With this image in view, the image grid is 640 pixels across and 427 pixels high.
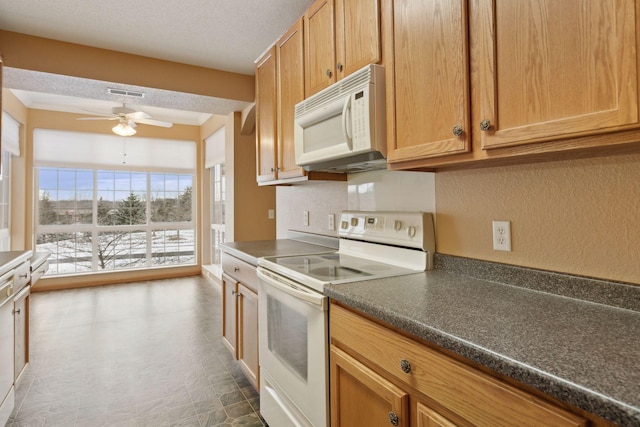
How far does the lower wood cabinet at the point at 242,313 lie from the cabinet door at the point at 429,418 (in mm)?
1298

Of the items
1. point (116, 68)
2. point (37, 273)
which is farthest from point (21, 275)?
point (116, 68)

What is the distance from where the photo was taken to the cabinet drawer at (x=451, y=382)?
69cm

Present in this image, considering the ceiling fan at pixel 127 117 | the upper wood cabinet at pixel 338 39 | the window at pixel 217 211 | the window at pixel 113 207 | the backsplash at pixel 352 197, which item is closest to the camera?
the upper wood cabinet at pixel 338 39

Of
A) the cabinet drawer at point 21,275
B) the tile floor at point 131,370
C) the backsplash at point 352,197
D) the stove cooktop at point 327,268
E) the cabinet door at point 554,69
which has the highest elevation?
the cabinet door at point 554,69

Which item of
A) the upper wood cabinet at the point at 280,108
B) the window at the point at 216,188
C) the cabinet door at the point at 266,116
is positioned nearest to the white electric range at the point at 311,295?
the upper wood cabinet at the point at 280,108

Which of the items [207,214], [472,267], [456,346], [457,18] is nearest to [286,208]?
[472,267]

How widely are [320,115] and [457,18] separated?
0.82 meters

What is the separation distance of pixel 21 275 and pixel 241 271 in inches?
53.5

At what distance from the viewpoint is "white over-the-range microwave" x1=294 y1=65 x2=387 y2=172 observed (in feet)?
4.94

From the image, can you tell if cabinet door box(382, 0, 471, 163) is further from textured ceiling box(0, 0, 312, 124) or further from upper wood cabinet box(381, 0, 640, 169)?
textured ceiling box(0, 0, 312, 124)

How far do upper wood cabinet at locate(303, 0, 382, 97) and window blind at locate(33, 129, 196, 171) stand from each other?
4.58 metres

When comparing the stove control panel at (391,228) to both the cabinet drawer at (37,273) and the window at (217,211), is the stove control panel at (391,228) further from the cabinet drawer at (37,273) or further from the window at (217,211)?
the window at (217,211)

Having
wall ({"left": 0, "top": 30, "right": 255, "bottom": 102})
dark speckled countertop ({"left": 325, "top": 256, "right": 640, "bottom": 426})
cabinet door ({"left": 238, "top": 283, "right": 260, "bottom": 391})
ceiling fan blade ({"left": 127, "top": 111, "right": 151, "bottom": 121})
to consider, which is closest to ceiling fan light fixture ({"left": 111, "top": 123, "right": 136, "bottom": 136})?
ceiling fan blade ({"left": 127, "top": 111, "right": 151, "bottom": 121})

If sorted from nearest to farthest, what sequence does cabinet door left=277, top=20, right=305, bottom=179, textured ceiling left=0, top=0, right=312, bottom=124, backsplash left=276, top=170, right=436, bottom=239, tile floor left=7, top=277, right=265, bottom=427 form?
backsplash left=276, top=170, right=436, bottom=239 < tile floor left=7, top=277, right=265, bottom=427 < cabinet door left=277, top=20, right=305, bottom=179 < textured ceiling left=0, top=0, right=312, bottom=124
